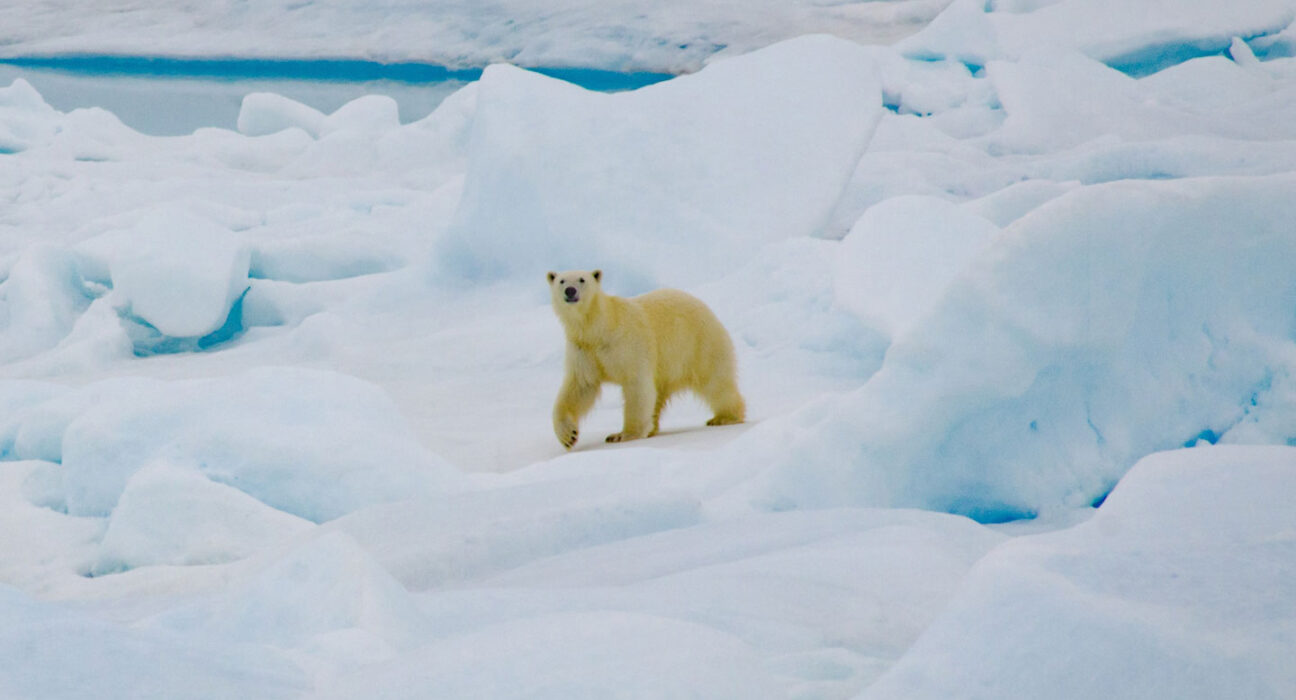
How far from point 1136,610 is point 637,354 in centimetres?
273

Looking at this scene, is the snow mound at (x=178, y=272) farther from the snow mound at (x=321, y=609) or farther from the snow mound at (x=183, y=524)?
the snow mound at (x=321, y=609)

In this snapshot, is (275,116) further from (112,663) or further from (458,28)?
(112,663)

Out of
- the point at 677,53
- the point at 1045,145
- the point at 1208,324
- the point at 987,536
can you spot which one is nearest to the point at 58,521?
the point at 987,536

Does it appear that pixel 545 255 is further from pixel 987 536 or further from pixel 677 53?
pixel 677 53

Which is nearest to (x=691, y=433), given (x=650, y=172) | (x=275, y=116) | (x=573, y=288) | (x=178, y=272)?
(x=573, y=288)

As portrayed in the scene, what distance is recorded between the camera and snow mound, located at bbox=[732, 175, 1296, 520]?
6.02 feet

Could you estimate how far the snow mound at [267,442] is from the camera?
2.74 m

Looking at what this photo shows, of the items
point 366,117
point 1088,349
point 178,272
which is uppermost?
point 1088,349

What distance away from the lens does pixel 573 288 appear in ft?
11.4

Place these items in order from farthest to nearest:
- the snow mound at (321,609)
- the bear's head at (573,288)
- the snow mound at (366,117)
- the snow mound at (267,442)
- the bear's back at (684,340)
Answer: the snow mound at (366,117) → the bear's back at (684,340) → the bear's head at (573,288) → the snow mound at (267,442) → the snow mound at (321,609)

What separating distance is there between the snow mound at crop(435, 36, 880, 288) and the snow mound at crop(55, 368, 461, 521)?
272 centimetres

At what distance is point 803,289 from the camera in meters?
5.01

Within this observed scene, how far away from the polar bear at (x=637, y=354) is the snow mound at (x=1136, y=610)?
2.54 m

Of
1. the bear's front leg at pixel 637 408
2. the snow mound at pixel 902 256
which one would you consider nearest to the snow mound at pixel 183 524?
the bear's front leg at pixel 637 408
